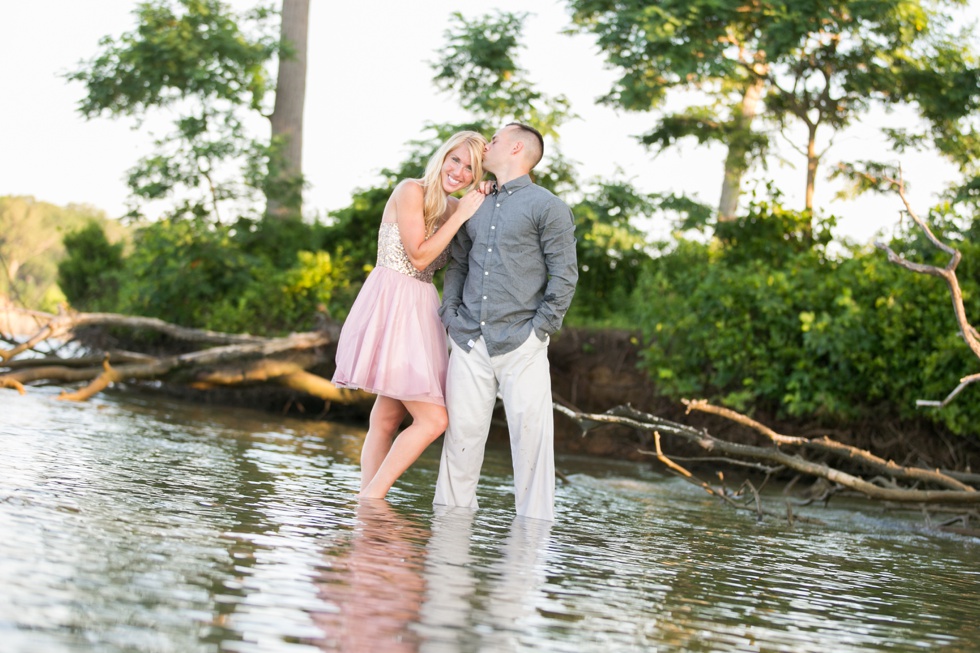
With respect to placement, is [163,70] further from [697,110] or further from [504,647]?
[504,647]

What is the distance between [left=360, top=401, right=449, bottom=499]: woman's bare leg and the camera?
5965 millimetres

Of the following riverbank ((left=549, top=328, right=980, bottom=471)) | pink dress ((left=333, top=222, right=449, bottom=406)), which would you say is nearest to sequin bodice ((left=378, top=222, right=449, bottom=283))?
pink dress ((left=333, top=222, right=449, bottom=406))

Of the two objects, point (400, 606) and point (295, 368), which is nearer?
point (400, 606)

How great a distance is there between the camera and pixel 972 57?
668 inches

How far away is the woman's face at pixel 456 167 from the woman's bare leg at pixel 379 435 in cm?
124

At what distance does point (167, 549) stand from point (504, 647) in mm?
1368

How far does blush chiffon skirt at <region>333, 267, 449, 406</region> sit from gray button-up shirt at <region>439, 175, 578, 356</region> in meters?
0.17

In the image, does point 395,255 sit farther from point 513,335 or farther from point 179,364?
point 179,364

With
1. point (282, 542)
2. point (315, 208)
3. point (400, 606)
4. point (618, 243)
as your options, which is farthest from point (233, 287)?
point (400, 606)

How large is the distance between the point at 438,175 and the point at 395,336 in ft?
2.98

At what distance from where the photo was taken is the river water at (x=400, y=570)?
2803 millimetres

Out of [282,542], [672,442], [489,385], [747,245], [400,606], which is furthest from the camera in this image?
[747,245]

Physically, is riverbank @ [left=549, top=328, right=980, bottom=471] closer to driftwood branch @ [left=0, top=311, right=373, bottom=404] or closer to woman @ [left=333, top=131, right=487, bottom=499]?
driftwood branch @ [left=0, top=311, right=373, bottom=404]

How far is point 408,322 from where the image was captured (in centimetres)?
609
